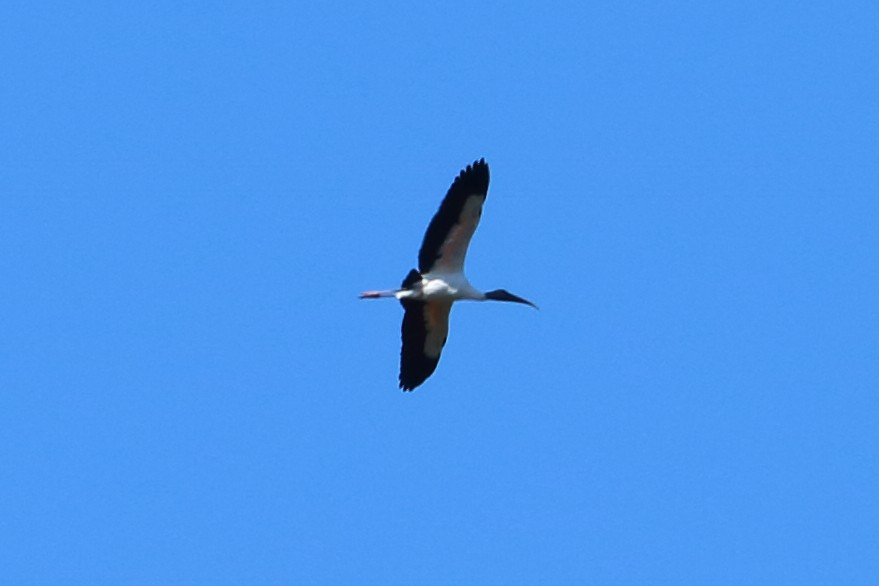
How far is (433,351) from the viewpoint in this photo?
128 ft

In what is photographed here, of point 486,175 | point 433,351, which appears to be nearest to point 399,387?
point 433,351

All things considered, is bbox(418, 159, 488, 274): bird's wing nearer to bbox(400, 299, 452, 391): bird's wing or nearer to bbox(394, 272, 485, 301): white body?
bbox(394, 272, 485, 301): white body

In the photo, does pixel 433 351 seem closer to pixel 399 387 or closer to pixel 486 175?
pixel 399 387

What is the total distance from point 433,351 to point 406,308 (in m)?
1.02

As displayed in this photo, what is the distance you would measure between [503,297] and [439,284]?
5.81ft

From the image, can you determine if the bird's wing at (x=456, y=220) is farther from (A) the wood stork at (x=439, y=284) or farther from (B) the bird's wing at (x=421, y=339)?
(B) the bird's wing at (x=421, y=339)

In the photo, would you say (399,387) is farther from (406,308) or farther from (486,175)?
(486,175)

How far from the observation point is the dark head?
129 ft

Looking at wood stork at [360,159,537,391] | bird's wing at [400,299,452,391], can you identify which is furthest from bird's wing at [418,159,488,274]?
bird's wing at [400,299,452,391]

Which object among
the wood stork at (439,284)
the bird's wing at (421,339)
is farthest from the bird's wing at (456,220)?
the bird's wing at (421,339)

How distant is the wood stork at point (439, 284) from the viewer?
123 feet

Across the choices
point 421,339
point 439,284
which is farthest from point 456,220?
point 421,339

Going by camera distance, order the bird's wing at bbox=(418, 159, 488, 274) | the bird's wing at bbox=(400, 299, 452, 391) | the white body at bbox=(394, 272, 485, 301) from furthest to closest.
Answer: the bird's wing at bbox=(400, 299, 452, 391) < the white body at bbox=(394, 272, 485, 301) < the bird's wing at bbox=(418, 159, 488, 274)

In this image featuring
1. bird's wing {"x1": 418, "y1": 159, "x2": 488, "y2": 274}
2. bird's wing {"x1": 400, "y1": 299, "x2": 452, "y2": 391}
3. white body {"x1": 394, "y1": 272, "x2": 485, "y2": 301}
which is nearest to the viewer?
bird's wing {"x1": 418, "y1": 159, "x2": 488, "y2": 274}
